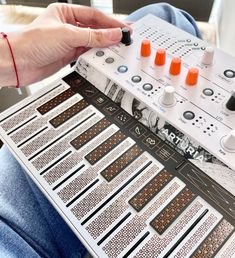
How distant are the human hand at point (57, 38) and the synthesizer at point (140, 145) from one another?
0.12 ft

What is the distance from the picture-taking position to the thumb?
2.16ft

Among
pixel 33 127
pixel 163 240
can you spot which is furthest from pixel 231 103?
pixel 33 127

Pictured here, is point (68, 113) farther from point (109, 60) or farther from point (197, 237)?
point (197, 237)

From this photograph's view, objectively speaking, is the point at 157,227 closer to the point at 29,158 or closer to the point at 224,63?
the point at 29,158

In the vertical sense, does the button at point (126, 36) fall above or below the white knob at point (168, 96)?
above

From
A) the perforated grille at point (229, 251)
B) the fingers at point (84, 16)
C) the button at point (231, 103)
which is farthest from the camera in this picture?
the fingers at point (84, 16)

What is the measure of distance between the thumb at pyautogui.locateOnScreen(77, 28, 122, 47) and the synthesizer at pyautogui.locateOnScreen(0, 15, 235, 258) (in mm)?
15

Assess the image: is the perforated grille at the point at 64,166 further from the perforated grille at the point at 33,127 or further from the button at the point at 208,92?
the button at the point at 208,92

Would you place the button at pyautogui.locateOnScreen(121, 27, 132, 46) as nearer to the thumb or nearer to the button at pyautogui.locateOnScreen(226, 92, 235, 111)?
the thumb

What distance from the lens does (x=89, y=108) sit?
0.60 meters

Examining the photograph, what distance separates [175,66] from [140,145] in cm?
18

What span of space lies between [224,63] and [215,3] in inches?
50.2

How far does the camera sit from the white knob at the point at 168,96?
1.78ft

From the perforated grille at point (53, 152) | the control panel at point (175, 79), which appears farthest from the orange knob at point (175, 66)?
the perforated grille at point (53, 152)
